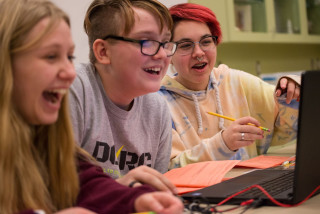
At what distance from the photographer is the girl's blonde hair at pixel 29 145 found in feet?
2.40

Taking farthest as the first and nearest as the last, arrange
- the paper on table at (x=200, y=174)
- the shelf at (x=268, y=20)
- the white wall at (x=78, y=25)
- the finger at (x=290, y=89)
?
the shelf at (x=268, y=20)
the white wall at (x=78, y=25)
the finger at (x=290, y=89)
the paper on table at (x=200, y=174)

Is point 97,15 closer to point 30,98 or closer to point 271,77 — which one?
point 30,98

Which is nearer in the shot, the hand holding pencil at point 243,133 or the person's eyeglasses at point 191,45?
the hand holding pencil at point 243,133

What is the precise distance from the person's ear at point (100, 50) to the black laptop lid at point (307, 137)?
1.96 ft

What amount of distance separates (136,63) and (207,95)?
70 centimetres

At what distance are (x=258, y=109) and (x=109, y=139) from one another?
0.89 meters

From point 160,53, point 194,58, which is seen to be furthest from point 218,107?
point 160,53

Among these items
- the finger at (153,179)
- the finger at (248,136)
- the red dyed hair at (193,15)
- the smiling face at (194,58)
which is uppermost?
the red dyed hair at (193,15)

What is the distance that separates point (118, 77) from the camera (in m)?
1.24

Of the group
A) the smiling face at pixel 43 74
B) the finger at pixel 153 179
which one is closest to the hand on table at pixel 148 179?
the finger at pixel 153 179

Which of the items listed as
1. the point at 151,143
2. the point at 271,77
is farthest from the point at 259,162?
the point at 271,77

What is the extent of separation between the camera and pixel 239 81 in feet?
6.30

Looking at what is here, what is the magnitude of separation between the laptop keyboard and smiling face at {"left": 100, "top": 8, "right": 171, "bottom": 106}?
16.7 inches

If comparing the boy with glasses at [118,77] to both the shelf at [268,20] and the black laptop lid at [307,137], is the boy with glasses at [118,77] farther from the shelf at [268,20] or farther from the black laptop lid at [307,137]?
the shelf at [268,20]
